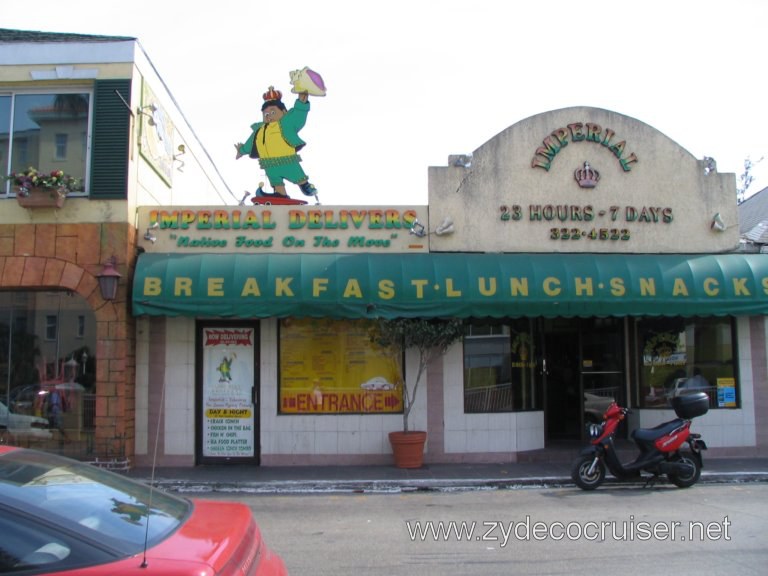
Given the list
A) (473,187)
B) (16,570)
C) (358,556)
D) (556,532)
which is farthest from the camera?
(473,187)

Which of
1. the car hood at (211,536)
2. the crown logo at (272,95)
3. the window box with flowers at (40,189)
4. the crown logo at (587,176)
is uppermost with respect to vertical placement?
the crown logo at (272,95)

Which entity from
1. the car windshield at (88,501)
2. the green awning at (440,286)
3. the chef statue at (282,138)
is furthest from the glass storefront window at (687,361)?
the car windshield at (88,501)

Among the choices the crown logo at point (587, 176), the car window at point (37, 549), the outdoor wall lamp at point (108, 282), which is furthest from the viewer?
the crown logo at point (587, 176)

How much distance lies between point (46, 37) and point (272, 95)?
4208 millimetres

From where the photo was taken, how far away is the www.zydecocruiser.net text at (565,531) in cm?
734

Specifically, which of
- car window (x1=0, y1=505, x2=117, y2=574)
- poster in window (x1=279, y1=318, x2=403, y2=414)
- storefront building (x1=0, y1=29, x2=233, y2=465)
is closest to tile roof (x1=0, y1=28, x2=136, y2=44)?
storefront building (x1=0, y1=29, x2=233, y2=465)

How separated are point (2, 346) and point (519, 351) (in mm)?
9444

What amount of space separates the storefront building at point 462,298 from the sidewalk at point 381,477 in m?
0.47

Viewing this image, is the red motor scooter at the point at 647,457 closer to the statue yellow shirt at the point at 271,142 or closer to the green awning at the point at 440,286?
the green awning at the point at 440,286

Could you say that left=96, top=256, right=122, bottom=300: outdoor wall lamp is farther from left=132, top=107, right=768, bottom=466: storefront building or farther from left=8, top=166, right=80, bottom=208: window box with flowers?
left=8, top=166, right=80, bottom=208: window box with flowers

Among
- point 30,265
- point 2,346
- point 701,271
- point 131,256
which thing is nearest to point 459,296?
point 701,271

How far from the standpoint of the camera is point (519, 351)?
43.1 feet

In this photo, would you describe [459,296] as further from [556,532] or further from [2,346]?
[2,346]

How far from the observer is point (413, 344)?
12.0m
